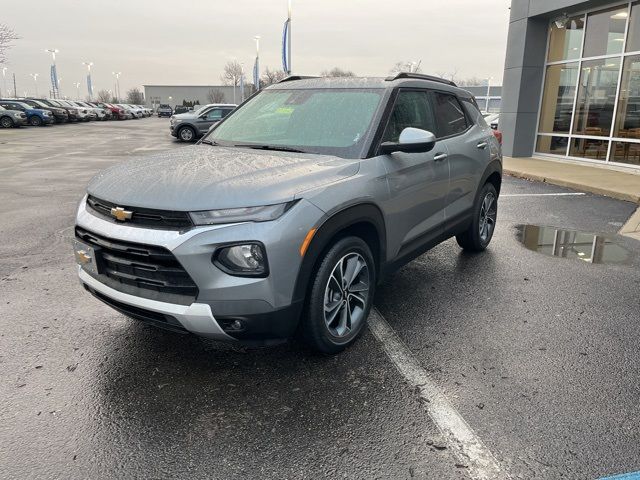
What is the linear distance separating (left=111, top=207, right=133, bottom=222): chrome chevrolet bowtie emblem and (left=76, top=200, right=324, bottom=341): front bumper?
0.14 ft

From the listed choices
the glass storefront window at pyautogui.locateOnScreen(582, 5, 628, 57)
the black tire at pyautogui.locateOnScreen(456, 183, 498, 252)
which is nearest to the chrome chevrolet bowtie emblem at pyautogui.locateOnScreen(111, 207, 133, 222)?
the black tire at pyautogui.locateOnScreen(456, 183, 498, 252)

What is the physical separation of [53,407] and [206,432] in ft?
3.01

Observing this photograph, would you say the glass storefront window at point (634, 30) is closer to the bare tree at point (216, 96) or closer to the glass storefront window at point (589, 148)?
the glass storefront window at point (589, 148)


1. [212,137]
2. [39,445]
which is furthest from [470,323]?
[39,445]

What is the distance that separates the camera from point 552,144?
1530 cm

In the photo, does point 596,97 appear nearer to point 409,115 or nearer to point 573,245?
point 573,245

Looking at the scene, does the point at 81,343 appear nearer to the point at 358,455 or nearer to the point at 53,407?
the point at 53,407

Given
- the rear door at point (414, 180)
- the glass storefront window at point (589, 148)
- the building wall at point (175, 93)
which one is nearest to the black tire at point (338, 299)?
the rear door at point (414, 180)

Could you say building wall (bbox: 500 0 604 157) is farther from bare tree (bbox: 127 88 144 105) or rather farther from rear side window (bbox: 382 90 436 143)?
bare tree (bbox: 127 88 144 105)

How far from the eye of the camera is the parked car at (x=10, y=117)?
31516 millimetres

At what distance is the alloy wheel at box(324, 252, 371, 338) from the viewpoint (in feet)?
10.8

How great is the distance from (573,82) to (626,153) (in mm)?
2866

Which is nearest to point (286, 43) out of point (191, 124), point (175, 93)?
point (191, 124)

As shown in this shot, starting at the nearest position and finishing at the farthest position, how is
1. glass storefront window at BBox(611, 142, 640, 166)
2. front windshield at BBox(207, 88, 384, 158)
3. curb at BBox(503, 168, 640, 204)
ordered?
front windshield at BBox(207, 88, 384, 158), curb at BBox(503, 168, 640, 204), glass storefront window at BBox(611, 142, 640, 166)
